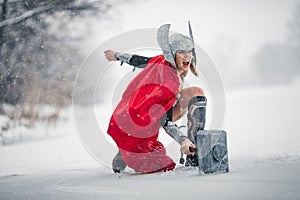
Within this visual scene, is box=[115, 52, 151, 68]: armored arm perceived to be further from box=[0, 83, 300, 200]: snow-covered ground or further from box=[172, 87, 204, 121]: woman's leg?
box=[0, 83, 300, 200]: snow-covered ground

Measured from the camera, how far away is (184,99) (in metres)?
1.74

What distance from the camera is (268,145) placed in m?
2.23

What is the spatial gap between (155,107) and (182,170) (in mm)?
300

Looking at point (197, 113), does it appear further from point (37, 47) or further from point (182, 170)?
point (37, 47)

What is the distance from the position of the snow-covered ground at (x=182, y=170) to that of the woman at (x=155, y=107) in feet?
0.29

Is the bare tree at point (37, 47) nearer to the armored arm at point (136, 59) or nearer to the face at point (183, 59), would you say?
the armored arm at point (136, 59)

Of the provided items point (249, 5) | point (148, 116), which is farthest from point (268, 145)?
point (249, 5)

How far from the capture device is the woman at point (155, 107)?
1621mm

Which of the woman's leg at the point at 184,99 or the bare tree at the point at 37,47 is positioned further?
the bare tree at the point at 37,47

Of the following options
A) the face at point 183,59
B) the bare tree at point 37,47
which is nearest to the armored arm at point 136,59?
the face at point 183,59

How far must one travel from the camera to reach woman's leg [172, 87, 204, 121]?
1710mm

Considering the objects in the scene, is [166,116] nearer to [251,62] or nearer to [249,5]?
[249,5]

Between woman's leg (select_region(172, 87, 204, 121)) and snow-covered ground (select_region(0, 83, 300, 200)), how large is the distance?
0.79 feet

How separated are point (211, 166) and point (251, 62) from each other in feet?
8.71
